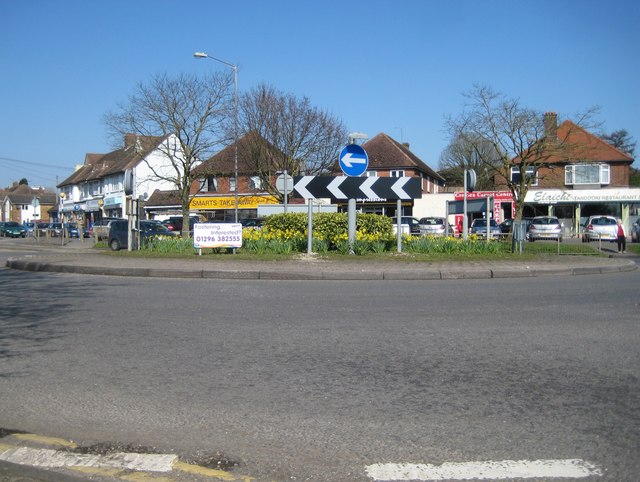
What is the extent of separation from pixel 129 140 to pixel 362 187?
89.0 feet

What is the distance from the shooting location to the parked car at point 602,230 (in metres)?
34.9

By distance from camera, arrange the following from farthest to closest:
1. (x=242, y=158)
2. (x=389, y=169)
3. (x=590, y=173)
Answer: (x=389, y=169) < (x=590, y=173) < (x=242, y=158)

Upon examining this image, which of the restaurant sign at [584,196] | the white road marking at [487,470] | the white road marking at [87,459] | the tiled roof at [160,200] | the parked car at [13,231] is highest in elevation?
the tiled roof at [160,200]

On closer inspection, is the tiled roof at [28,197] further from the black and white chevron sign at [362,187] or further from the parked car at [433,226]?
the black and white chevron sign at [362,187]

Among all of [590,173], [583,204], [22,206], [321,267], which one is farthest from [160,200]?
[22,206]

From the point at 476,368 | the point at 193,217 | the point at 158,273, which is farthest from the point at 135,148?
the point at 476,368

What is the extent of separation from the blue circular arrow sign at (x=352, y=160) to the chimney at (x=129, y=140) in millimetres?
24692

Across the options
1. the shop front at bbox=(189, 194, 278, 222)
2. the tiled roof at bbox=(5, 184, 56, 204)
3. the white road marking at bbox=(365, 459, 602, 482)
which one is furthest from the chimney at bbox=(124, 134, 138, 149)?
the tiled roof at bbox=(5, 184, 56, 204)

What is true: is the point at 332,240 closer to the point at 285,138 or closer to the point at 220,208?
the point at 285,138

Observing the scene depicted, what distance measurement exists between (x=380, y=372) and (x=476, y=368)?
938 millimetres

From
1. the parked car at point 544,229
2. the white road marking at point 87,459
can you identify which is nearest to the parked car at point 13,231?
the parked car at point 544,229

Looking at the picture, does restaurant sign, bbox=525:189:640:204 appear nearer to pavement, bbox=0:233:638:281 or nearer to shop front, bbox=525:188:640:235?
shop front, bbox=525:188:640:235

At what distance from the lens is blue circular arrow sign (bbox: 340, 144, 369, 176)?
55.0 feet

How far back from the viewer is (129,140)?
133ft
